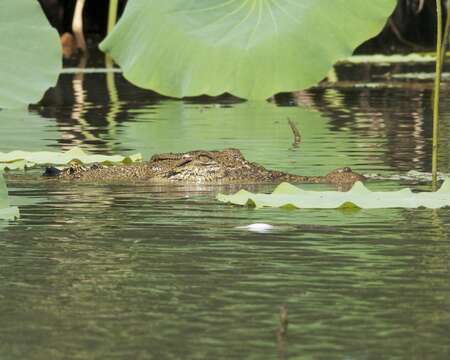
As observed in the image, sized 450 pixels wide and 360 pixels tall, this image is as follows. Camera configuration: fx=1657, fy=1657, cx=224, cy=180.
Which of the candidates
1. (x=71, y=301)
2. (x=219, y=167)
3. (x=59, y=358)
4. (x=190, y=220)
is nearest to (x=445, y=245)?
(x=190, y=220)

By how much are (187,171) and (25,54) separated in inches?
196

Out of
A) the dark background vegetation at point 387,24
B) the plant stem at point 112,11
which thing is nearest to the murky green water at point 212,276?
the plant stem at point 112,11

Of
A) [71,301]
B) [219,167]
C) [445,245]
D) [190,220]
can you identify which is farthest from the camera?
[219,167]

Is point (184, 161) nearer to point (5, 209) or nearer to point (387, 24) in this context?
point (5, 209)

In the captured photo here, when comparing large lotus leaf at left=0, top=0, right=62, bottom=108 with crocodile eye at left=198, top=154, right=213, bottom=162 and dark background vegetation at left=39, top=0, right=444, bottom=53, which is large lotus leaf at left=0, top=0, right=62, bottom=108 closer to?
crocodile eye at left=198, top=154, right=213, bottom=162

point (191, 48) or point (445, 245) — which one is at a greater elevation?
point (191, 48)

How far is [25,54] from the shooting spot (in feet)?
15.7

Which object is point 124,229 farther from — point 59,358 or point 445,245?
point 59,358

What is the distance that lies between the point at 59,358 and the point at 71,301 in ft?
2.98

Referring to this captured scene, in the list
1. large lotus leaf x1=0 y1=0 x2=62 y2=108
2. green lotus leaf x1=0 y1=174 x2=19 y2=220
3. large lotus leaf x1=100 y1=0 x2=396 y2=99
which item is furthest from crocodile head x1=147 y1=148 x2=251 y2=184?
large lotus leaf x1=0 y1=0 x2=62 y2=108

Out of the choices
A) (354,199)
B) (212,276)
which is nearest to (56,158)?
(354,199)

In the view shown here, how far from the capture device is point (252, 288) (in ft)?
17.1

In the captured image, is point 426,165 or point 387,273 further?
point 426,165

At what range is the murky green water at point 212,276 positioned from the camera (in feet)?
14.2
